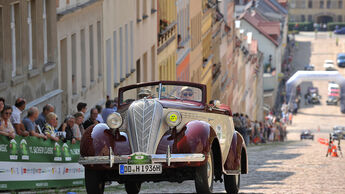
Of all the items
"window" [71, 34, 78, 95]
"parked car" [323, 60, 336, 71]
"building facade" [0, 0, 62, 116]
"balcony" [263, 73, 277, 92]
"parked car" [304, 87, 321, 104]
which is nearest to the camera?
"building facade" [0, 0, 62, 116]

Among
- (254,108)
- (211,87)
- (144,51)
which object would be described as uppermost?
(144,51)

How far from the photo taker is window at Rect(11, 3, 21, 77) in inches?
766

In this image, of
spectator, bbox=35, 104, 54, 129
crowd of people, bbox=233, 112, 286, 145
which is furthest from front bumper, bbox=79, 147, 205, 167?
crowd of people, bbox=233, 112, 286, 145

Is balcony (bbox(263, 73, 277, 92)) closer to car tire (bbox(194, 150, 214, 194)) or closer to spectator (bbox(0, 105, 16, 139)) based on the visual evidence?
spectator (bbox(0, 105, 16, 139))

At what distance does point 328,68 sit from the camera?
134 meters

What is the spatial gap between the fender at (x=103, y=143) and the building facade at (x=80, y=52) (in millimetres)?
10409

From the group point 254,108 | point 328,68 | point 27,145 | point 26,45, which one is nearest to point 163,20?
point 26,45

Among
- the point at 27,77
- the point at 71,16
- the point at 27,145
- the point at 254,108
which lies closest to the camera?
the point at 27,145

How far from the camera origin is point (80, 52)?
26.9 metres

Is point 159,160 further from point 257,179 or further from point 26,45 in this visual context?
point 26,45

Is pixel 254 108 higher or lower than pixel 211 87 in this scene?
lower

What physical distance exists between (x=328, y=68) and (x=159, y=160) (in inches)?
4845

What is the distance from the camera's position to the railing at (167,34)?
143 ft

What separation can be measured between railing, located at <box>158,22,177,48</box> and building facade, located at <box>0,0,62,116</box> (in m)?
20.1
